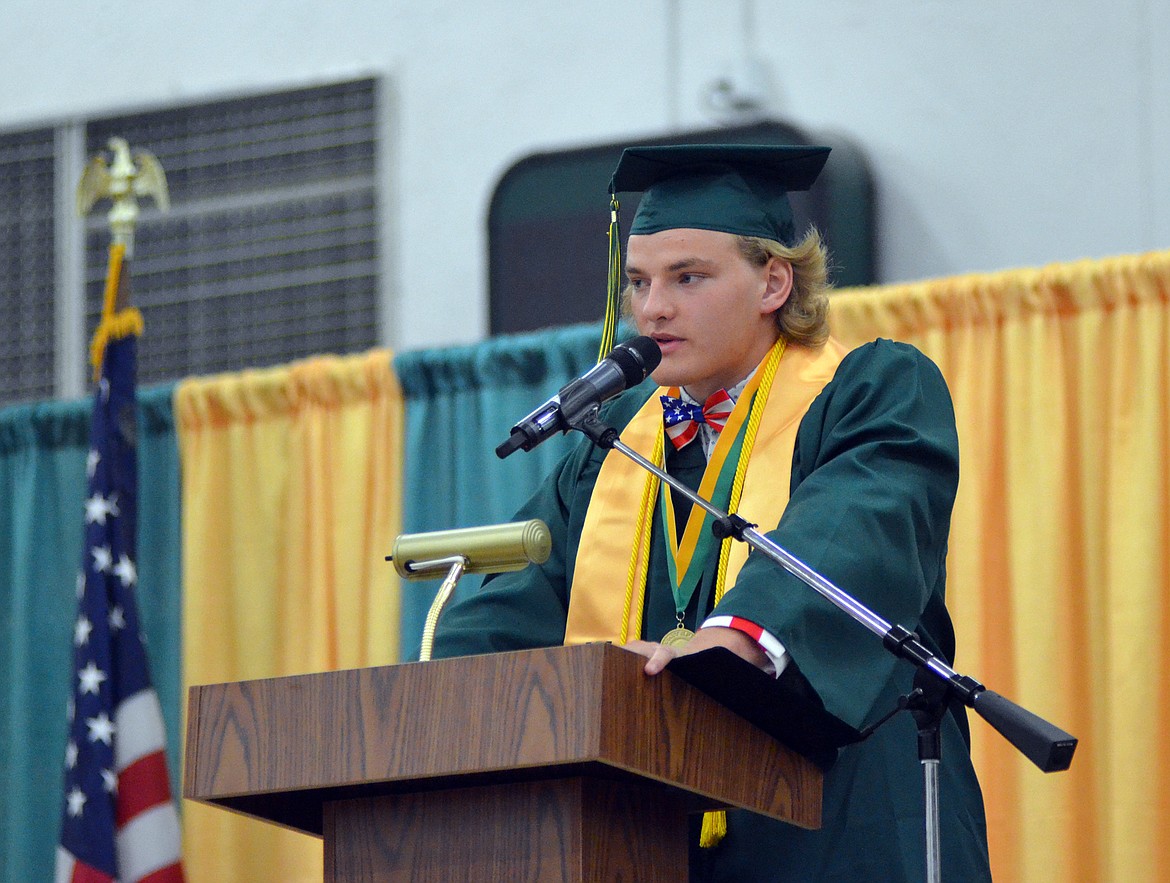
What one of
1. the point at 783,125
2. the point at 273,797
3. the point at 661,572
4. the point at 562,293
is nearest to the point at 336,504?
the point at 562,293

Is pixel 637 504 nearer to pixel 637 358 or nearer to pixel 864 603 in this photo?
pixel 637 358

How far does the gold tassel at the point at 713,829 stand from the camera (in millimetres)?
2484

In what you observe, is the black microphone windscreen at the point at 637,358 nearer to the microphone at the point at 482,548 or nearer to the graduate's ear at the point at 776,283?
the microphone at the point at 482,548

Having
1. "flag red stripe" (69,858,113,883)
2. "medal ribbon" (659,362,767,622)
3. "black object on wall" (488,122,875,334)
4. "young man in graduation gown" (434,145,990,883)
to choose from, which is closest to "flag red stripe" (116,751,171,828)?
"flag red stripe" (69,858,113,883)

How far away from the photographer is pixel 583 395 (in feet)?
7.59

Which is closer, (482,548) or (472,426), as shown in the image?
(482,548)

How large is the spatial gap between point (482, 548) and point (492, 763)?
0.39 metres

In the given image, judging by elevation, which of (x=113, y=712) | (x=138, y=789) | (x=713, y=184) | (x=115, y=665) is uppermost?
(x=713, y=184)

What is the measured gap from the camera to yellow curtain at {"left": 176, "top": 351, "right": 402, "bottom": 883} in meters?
4.95

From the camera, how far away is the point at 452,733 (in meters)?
2.00

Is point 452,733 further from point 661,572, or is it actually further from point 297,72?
point 297,72

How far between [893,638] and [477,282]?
354 cm

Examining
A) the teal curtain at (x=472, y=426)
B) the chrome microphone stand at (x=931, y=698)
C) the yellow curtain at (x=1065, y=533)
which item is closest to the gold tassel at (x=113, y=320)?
the teal curtain at (x=472, y=426)

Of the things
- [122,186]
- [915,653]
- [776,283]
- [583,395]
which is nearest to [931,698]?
[915,653]
